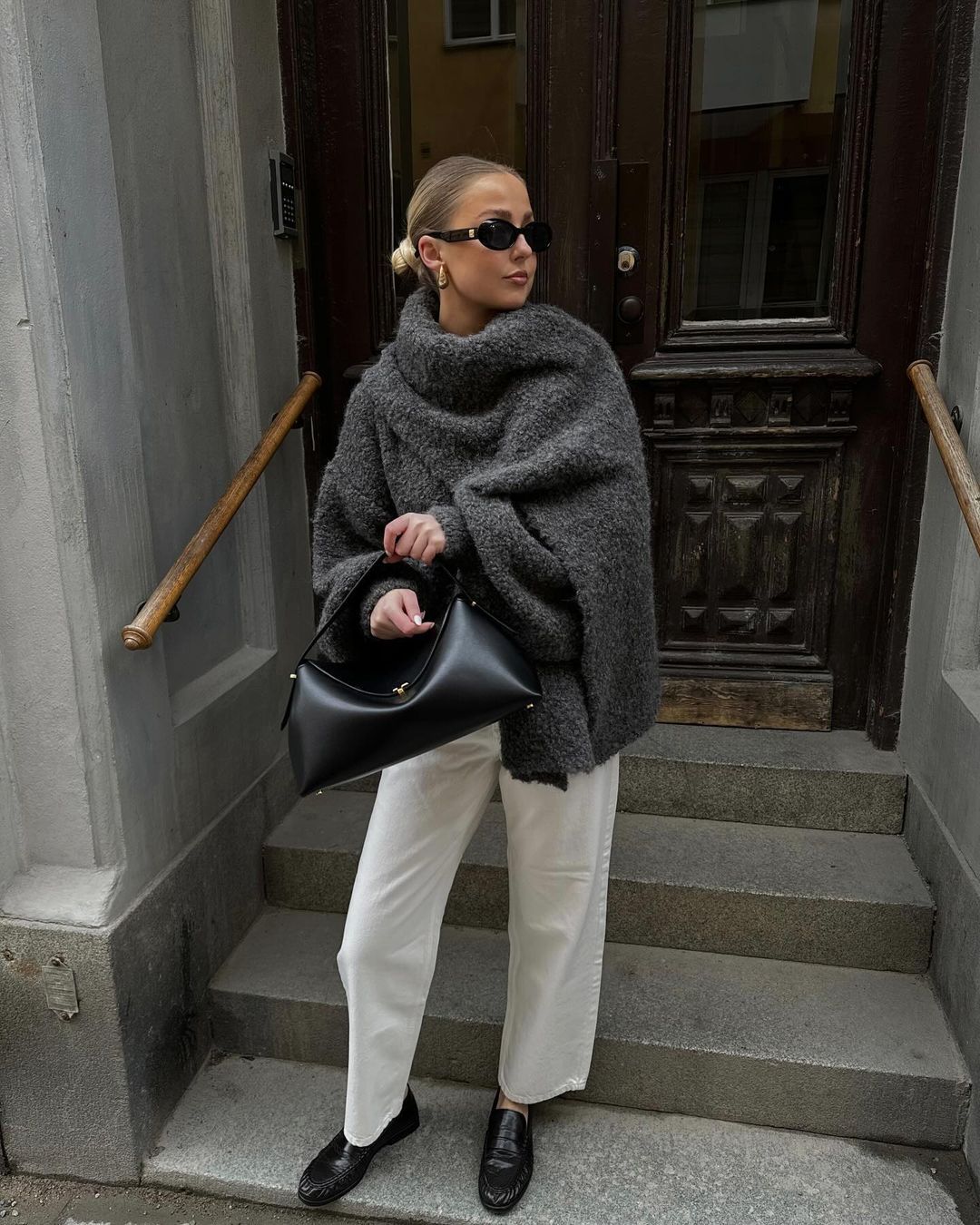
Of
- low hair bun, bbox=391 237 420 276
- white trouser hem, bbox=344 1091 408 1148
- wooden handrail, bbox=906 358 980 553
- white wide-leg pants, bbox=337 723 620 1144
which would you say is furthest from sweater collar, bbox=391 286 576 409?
white trouser hem, bbox=344 1091 408 1148

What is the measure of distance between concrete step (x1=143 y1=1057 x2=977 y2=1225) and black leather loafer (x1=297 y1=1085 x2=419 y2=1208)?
32 mm

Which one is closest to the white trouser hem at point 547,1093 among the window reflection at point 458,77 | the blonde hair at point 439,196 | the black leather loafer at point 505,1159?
the black leather loafer at point 505,1159

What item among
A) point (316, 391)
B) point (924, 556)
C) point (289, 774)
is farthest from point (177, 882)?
point (924, 556)

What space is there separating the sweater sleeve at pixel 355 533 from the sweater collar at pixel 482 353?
14cm

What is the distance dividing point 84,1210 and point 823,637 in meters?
2.43

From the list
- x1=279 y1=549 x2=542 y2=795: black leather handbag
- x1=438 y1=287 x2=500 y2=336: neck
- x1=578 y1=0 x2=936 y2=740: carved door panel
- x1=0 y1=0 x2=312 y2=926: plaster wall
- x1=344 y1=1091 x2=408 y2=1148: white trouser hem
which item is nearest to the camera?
x1=279 y1=549 x2=542 y2=795: black leather handbag

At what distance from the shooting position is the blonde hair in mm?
1658

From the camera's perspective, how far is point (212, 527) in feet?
7.32

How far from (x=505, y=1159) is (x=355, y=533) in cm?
137

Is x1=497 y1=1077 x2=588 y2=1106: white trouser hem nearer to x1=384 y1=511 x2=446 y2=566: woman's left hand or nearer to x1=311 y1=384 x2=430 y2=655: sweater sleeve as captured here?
x1=311 y1=384 x2=430 y2=655: sweater sleeve

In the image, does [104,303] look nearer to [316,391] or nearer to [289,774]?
[316,391]

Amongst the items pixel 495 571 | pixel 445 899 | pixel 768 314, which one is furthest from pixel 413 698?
pixel 768 314

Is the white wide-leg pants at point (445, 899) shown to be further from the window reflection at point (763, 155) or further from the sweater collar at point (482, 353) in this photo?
the window reflection at point (763, 155)

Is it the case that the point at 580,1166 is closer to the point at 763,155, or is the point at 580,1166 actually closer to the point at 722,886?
the point at 722,886
